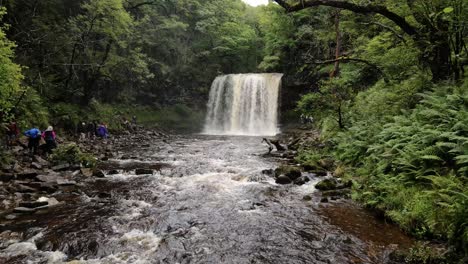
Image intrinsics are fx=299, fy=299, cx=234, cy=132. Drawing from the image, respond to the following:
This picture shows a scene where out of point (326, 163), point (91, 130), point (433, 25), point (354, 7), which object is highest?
point (354, 7)

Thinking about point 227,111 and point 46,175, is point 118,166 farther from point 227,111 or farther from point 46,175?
point 227,111

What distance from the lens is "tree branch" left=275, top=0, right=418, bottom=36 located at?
32.7 feet

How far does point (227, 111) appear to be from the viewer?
38.5 m

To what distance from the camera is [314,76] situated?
31703 millimetres

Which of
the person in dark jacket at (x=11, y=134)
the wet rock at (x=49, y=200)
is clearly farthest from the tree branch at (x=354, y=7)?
the person in dark jacket at (x=11, y=134)

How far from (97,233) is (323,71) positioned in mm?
26296

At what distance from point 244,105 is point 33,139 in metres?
24.7

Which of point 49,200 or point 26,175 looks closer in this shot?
point 49,200

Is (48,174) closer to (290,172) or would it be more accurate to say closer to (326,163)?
(290,172)

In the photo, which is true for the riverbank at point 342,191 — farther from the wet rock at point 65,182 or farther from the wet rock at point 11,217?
the wet rock at point 65,182

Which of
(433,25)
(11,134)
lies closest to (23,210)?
(11,134)

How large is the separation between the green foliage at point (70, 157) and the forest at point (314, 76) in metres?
2.67

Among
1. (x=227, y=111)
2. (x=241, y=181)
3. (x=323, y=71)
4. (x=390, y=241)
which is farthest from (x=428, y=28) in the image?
(x=227, y=111)

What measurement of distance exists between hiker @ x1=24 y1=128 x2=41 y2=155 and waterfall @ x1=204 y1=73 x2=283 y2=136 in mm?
23267
